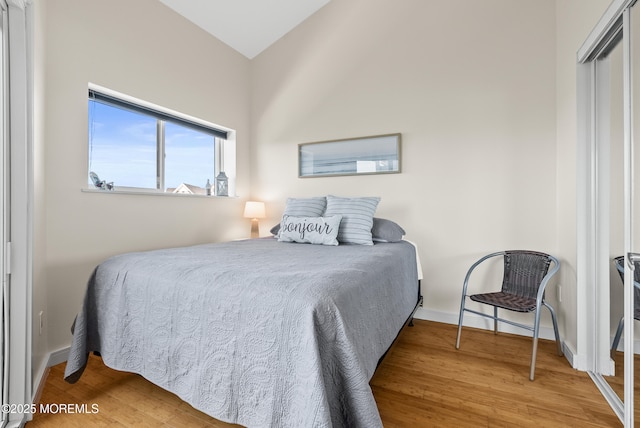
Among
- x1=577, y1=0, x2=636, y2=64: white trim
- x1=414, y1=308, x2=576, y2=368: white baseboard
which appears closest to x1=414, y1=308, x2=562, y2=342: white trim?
x1=414, y1=308, x2=576, y2=368: white baseboard

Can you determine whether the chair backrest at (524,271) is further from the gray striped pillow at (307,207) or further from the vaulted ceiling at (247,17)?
the vaulted ceiling at (247,17)

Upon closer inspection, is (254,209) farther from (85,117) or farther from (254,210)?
(85,117)

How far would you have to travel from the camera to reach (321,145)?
3.41 meters

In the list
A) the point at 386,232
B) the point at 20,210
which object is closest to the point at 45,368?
the point at 20,210

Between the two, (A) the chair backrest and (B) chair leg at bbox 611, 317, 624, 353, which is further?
(A) the chair backrest

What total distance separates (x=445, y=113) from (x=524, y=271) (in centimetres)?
151

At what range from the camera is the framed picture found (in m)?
3.07

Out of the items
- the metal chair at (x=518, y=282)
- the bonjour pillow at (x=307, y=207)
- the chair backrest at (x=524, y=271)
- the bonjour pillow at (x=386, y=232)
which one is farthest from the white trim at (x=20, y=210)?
the chair backrest at (x=524, y=271)

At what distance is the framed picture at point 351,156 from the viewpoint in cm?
307

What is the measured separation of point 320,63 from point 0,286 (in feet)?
10.6

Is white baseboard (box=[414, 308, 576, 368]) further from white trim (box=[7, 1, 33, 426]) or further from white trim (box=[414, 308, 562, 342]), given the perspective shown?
white trim (box=[7, 1, 33, 426])

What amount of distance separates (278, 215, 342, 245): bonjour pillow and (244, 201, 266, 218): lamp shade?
36.5 inches

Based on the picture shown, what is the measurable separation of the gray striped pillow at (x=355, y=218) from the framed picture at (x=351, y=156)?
1.75 ft

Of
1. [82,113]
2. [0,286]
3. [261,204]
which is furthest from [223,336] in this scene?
[261,204]
